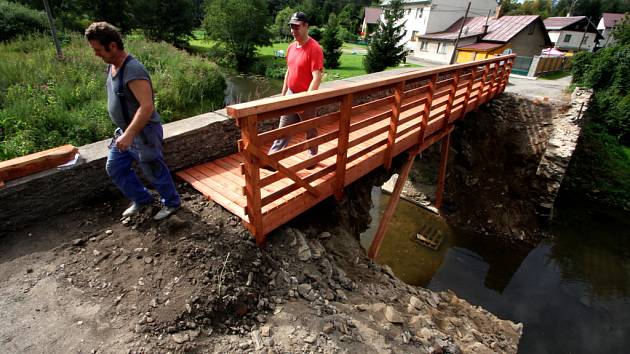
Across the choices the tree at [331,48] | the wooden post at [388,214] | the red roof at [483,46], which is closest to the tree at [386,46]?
the tree at [331,48]

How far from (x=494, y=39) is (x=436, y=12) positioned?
8.57m

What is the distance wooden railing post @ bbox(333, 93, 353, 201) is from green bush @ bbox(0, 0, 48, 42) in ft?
35.8

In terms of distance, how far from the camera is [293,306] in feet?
9.09

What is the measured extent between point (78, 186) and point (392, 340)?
3437 millimetres

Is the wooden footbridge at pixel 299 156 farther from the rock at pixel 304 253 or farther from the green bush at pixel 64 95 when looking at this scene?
the green bush at pixel 64 95

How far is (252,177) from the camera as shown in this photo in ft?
8.69

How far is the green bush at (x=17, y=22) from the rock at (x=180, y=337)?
1124 cm

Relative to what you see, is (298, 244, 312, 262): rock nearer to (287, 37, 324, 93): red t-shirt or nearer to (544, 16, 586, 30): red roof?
(287, 37, 324, 93): red t-shirt

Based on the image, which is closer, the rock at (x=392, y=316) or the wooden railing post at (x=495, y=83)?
the rock at (x=392, y=316)

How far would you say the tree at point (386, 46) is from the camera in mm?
22688

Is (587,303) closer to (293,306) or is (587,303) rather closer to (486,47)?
(293,306)

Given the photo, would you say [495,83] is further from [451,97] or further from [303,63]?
[303,63]

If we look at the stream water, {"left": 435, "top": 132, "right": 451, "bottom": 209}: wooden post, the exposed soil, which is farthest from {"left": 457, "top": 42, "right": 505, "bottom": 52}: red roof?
the exposed soil

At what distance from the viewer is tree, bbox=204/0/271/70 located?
30109mm
